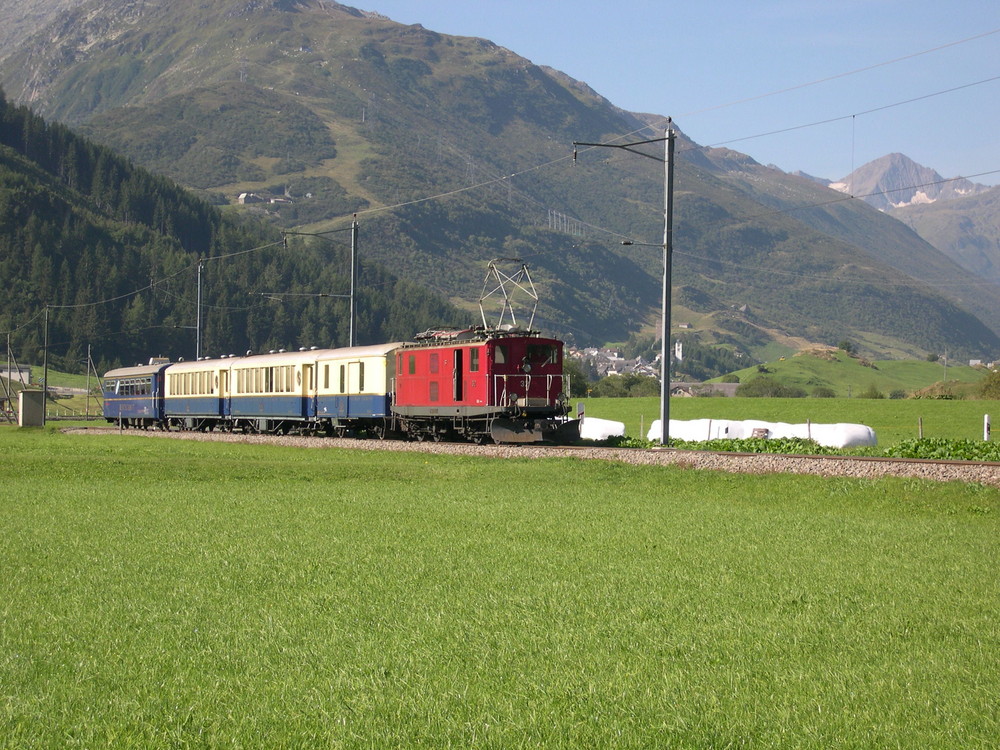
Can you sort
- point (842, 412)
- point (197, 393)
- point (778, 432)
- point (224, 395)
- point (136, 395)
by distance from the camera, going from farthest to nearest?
point (136, 395) → point (842, 412) → point (197, 393) → point (224, 395) → point (778, 432)

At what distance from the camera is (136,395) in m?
74.9

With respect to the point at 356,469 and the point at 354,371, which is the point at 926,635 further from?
the point at 354,371

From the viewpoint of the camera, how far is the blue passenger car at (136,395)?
71250mm

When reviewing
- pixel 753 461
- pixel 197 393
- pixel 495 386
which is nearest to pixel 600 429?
pixel 495 386

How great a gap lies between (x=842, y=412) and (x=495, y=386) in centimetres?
3601

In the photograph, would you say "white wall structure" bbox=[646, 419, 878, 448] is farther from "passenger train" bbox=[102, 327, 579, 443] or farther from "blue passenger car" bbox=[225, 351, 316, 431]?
"blue passenger car" bbox=[225, 351, 316, 431]

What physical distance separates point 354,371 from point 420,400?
237 inches

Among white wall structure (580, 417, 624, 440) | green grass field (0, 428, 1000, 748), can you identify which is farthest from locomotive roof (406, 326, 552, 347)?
green grass field (0, 428, 1000, 748)

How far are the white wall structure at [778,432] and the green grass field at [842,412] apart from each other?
112 inches

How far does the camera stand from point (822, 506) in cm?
2423

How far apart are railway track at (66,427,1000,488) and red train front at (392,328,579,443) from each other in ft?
3.80

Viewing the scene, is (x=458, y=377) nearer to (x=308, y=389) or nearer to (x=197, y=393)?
(x=308, y=389)

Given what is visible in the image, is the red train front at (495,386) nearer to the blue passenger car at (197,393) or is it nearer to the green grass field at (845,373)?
the blue passenger car at (197,393)

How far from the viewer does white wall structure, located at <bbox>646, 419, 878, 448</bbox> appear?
47.4m
